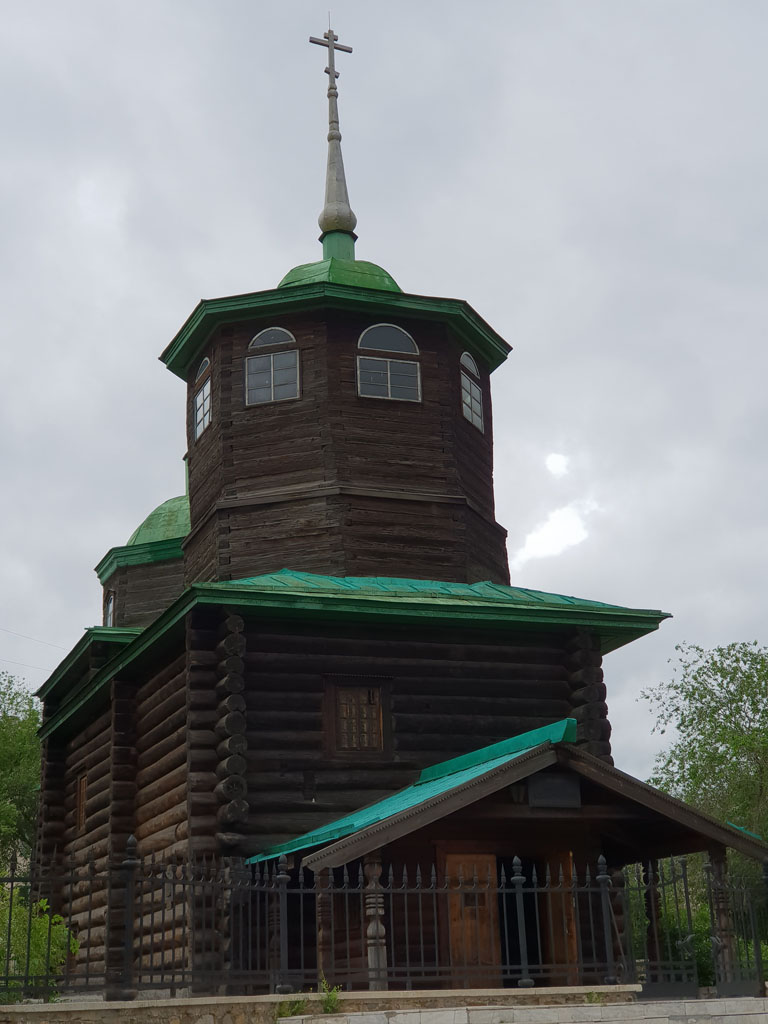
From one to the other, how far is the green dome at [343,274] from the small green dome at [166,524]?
32.2ft

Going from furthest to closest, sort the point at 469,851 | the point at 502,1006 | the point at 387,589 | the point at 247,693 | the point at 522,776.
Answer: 1. the point at 387,589
2. the point at 247,693
3. the point at 469,851
4. the point at 522,776
5. the point at 502,1006

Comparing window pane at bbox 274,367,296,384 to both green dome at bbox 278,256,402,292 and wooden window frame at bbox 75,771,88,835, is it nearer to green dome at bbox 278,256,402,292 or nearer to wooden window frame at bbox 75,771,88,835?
green dome at bbox 278,256,402,292

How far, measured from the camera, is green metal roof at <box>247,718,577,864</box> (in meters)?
14.1

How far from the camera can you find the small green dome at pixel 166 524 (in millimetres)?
31172

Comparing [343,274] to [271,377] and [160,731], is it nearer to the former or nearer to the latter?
[271,377]

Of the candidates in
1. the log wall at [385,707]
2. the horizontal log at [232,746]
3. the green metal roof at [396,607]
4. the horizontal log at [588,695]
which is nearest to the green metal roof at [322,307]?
the green metal roof at [396,607]

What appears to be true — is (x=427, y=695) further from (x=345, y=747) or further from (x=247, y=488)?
(x=247, y=488)

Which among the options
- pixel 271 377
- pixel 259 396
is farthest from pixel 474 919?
pixel 271 377

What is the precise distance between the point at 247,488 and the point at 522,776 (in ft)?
27.7

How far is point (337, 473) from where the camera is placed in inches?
805

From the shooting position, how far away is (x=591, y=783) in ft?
48.4

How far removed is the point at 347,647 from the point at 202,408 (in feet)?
21.6

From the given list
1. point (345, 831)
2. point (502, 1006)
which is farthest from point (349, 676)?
point (502, 1006)

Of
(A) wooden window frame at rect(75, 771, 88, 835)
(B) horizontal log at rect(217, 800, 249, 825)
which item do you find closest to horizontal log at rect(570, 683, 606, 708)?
(B) horizontal log at rect(217, 800, 249, 825)
